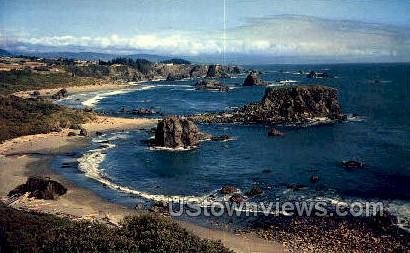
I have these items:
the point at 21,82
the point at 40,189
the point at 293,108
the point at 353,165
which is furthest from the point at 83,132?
the point at 21,82

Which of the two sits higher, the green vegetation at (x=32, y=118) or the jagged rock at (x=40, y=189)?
the green vegetation at (x=32, y=118)

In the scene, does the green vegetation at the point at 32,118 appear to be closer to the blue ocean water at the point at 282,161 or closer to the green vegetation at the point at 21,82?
the blue ocean water at the point at 282,161

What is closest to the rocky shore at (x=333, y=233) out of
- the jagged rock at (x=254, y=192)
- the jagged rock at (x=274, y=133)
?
the jagged rock at (x=254, y=192)

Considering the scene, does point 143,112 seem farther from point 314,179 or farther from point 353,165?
point 314,179

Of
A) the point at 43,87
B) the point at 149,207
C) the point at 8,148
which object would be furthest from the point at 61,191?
the point at 43,87

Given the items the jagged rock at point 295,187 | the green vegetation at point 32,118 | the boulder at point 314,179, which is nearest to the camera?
the jagged rock at point 295,187

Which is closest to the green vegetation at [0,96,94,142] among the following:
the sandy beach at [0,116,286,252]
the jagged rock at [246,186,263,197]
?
the sandy beach at [0,116,286,252]

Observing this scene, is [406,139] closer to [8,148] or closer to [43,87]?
[8,148]
